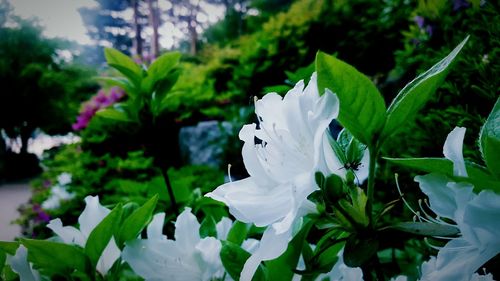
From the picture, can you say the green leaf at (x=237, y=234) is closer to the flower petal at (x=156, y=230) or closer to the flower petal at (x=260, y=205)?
the flower petal at (x=156, y=230)

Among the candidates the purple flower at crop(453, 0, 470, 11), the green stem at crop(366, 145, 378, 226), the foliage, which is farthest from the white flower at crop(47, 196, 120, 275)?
the foliage

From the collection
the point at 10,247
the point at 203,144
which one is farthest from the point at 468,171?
the point at 203,144

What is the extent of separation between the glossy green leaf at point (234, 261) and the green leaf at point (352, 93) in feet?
0.81

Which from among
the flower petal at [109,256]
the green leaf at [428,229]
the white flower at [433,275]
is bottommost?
the flower petal at [109,256]

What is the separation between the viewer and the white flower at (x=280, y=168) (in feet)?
1.32

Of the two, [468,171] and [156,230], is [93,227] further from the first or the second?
[468,171]

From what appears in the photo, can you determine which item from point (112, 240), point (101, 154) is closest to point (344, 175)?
point (112, 240)

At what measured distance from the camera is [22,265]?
609 millimetres

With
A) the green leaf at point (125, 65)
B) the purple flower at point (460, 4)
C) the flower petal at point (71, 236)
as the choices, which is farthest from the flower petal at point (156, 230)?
the purple flower at point (460, 4)

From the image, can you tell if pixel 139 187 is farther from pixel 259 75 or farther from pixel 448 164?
pixel 259 75

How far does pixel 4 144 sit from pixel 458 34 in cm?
2089

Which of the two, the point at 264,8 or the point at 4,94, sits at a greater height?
the point at 264,8

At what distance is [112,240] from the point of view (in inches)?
27.2

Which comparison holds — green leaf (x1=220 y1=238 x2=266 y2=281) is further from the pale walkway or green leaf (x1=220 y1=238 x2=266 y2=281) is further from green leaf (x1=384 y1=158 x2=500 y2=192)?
the pale walkway
